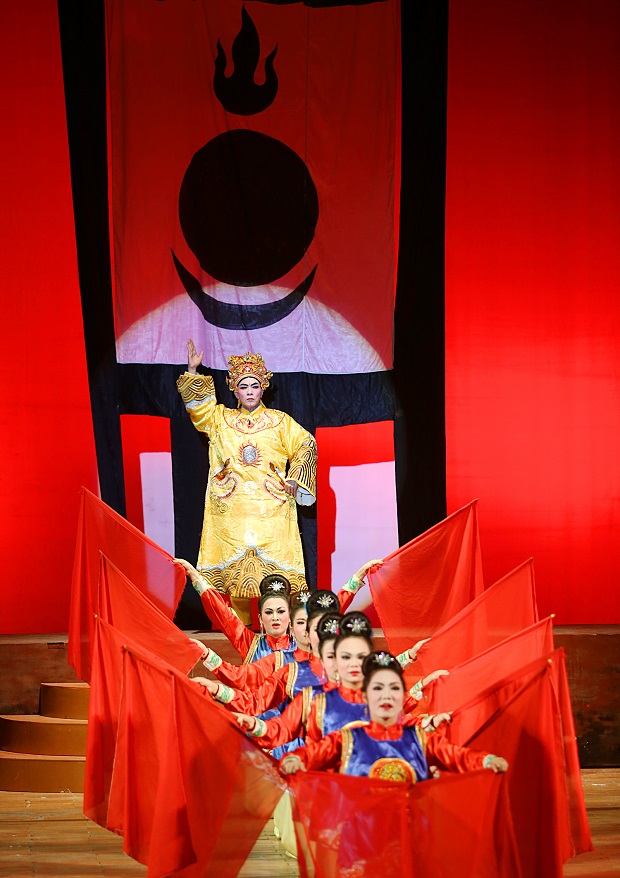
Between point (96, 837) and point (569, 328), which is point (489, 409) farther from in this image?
point (96, 837)

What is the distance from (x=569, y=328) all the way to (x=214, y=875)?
3.77m

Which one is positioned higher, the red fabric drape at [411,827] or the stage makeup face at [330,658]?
the stage makeup face at [330,658]

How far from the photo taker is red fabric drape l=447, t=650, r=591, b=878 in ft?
9.70

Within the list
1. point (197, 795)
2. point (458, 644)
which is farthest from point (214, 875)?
point (458, 644)

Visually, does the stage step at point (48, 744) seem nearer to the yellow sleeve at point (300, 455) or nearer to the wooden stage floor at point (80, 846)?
the wooden stage floor at point (80, 846)

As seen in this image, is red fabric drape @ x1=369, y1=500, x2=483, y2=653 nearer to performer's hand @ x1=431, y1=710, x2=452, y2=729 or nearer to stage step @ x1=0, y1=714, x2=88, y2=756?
stage step @ x1=0, y1=714, x2=88, y2=756

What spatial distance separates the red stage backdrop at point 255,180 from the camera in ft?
17.8

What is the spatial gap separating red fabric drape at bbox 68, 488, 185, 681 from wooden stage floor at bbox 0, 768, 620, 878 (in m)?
0.83

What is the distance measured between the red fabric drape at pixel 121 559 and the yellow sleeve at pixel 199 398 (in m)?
0.68

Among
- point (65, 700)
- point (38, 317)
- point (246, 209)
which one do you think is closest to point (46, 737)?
point (65, 700)

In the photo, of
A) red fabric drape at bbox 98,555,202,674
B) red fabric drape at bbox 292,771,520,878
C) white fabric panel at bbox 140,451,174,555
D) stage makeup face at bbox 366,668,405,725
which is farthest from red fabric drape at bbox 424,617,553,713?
white fabric panel at bbox 140,451,174,555

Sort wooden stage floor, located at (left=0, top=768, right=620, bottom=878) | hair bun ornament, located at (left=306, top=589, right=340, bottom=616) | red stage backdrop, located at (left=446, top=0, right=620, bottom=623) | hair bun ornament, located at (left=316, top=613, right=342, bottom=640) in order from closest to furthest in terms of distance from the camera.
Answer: wooden stage floor, located at (left=0, top=768, right=620, bottom=878), hair bun ornament, located at (left=316, top=613, right=342, bottom=640), hair bun ornament, located at (left=306, top=589, right=340, bottom=616), red stage backdrop, located at (left=446, top=0, right=620, bottom=623)

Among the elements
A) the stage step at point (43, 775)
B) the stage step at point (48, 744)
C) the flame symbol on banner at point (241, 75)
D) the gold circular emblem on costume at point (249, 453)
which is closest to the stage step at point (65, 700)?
the stage step at point (48, 744)

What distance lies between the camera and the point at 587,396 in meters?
5.86
